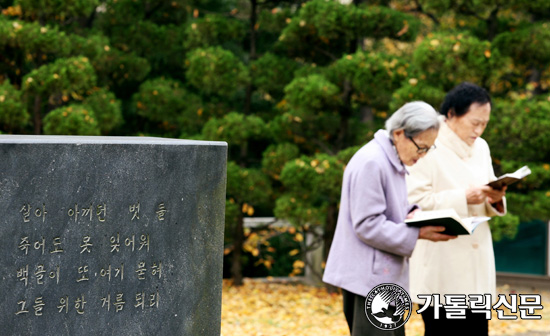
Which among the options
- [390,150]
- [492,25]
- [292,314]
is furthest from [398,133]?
[492,25]

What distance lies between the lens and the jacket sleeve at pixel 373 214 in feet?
9.84

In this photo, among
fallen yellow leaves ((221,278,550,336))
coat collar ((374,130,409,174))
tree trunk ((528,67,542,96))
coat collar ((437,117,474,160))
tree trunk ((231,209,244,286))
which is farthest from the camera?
tree trunk ((231,209,244,286))

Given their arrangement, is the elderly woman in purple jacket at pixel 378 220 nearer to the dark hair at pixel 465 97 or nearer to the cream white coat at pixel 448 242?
the cream white coat at pixel 448 242

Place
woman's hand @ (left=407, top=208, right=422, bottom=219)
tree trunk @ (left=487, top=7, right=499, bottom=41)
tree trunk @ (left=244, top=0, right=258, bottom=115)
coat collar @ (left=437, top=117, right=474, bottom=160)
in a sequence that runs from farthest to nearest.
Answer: tree trunk @ (left=244, top=0, right=258, bottom=115) < tree trunk @ (left=487, top=7, right=499, bottom=41) < coat collar @ (left=437, top=117, right=474, bottom=160) < woman's hand @ (left=407, top=208, right=422, bottom=219)

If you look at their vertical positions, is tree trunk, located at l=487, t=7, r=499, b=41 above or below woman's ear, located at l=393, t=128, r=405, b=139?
above

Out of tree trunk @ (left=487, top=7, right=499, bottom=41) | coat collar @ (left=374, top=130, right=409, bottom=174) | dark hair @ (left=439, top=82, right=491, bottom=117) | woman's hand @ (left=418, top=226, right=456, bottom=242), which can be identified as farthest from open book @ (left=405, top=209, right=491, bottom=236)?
tree trunk @ (left=487, top=7, right=499, bottom=41)

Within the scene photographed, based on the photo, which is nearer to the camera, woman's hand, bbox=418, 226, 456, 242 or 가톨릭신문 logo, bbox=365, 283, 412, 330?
가톨릭신문 logo, bbox=365, 283, 412, 330

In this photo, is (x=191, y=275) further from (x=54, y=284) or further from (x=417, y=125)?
(x=417, y=125)

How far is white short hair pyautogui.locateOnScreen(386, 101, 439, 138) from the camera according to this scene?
122 inches

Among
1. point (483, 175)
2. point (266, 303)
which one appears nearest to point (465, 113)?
point (483, 175)

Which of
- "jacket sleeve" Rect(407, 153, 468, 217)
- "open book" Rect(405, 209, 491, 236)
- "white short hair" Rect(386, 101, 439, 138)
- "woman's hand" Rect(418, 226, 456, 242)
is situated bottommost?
"woman's hand" Rect(418, 226, 456, 242)

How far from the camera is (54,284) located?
277cm

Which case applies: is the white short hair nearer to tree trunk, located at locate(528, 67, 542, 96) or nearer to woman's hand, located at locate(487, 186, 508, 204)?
woman's hand, located at locate(487, 186, 508, 204)

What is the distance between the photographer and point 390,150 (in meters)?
3.12
